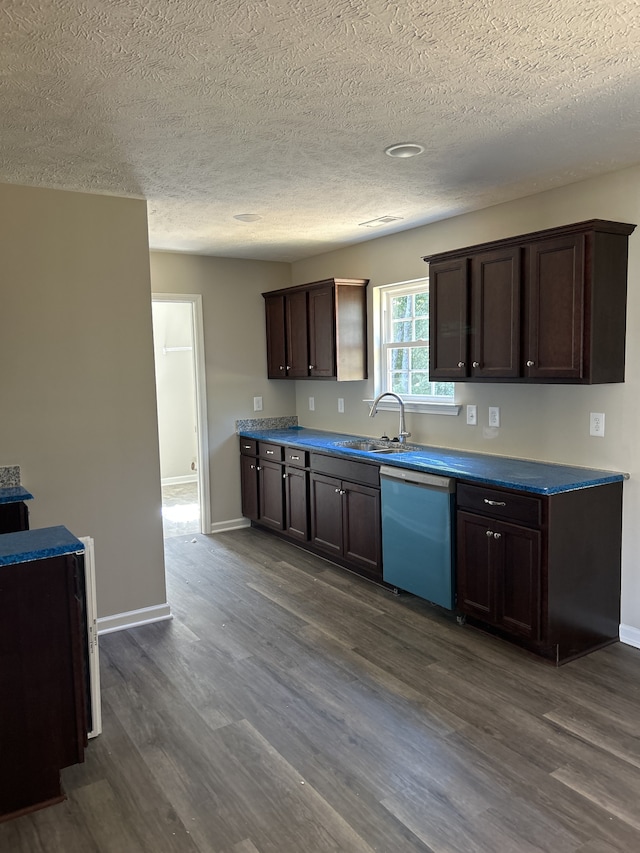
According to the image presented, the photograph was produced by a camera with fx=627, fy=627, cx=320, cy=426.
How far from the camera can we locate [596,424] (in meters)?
3.39

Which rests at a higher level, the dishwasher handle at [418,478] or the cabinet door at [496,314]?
the cabinet door at [496,314]

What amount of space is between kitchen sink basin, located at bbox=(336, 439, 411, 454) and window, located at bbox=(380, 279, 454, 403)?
0.38 metres

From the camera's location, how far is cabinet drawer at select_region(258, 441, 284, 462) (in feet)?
17.0

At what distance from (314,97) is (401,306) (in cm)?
268

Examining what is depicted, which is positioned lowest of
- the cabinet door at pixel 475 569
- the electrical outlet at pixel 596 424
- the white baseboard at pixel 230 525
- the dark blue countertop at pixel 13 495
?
the white baseboard at pixel 230 525

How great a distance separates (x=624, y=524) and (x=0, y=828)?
120 inches

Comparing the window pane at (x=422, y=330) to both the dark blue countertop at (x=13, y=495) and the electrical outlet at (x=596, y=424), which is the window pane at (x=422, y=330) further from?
the dark blue countertop at (x=13, y=495)

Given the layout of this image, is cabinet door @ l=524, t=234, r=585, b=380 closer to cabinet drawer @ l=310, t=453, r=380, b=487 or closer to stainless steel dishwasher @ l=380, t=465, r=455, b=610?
stainless steel dishwasher @ l=380, t=465, r=455, b=610

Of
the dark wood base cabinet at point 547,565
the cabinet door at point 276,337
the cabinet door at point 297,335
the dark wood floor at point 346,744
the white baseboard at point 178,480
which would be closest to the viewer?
the dark wood floor at point 346,744

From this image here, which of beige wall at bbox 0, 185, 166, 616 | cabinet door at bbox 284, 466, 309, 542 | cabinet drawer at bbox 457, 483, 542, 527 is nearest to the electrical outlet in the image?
cabinet drawer at bbox 457, 483, 542, 527

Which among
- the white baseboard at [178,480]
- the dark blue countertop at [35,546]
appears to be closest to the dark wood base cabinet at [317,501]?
the dark blue countertop at [35,546]

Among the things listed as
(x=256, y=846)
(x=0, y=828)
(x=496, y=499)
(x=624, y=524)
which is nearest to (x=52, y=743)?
(x=0, y=828)

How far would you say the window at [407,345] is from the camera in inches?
181

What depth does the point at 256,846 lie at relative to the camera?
6.49ft
